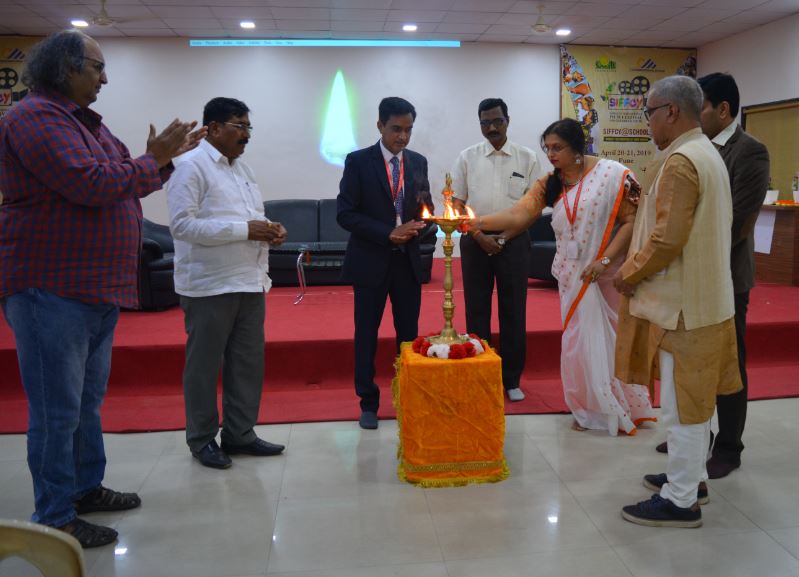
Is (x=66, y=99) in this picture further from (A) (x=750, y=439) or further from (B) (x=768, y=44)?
(B) (x=768, y=44)

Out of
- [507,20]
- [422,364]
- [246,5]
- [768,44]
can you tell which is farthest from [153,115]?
[768,44]

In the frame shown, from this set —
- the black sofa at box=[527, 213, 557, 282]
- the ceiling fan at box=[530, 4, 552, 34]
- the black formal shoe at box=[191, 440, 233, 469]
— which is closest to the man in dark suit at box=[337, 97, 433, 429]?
the black formal shoe at box=[191, 440, 233, 469]

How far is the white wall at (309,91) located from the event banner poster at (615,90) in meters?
0.26

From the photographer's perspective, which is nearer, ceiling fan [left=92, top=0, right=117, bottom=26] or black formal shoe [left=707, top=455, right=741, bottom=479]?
black formal shoe [left=707, top=455, right=741, bottom=479]

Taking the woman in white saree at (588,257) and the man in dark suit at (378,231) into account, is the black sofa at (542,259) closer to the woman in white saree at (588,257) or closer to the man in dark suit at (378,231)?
the woman in white saree at (588,257)

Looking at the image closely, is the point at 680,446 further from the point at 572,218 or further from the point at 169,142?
the point at 169,142

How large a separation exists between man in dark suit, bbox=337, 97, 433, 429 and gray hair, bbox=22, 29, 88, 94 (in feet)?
4.35

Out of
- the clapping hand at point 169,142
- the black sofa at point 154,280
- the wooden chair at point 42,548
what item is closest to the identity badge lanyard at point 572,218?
the clapping hand at point 169,142

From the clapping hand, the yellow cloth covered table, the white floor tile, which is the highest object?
the clapping hand

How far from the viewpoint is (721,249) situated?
2084 millimetres

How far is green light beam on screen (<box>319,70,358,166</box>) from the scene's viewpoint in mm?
8523

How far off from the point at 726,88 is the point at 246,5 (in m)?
5.76

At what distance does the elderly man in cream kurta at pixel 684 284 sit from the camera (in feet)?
6.72

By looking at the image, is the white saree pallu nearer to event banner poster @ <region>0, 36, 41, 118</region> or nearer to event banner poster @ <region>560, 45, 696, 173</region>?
event banner poster @ <region>560, 45, 696, 173</region>
